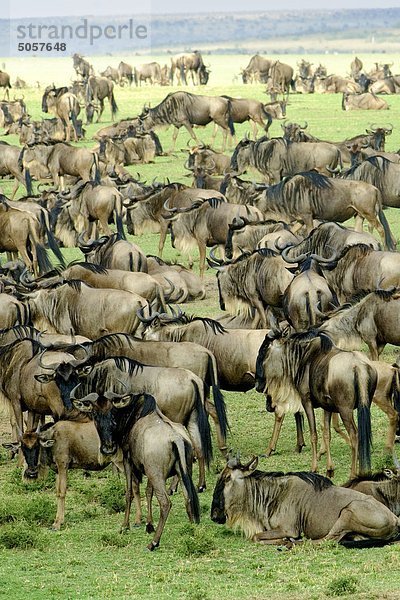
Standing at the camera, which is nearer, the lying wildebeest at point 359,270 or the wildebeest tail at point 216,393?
the wildebeest tail at point 216,393

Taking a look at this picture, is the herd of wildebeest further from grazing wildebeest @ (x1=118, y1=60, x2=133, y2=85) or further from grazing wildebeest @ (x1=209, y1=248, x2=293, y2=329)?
grazing wildebeest @ (x1=118, y1=60, x2=133, y2=85)

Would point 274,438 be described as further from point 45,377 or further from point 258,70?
point 258,70

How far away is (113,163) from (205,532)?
56.9 feet

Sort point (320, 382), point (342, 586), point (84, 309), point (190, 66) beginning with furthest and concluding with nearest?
1. point (190, 66)
2. point (84, 309)
3. point (320, 382)
4. point (342, 586)

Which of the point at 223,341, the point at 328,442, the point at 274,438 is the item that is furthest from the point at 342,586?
the point at 223,341

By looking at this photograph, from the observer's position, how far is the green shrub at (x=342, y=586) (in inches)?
252

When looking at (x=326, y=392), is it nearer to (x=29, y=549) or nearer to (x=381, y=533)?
(x=381, y=533)

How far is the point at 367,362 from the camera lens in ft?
27.9

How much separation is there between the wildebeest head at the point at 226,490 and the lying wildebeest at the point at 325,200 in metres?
8.39

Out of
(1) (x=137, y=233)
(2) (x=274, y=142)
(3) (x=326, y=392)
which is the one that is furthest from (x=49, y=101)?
(3) (x=326, y=392)

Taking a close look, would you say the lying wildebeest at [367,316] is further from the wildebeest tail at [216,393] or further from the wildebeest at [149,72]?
the wildebeest at [149,72]

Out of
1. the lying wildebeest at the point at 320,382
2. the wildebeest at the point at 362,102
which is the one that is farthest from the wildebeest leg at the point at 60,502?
the wildebeest at the point at 362,102

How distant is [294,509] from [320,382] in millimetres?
1287

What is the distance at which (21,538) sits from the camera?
25.3 ft
